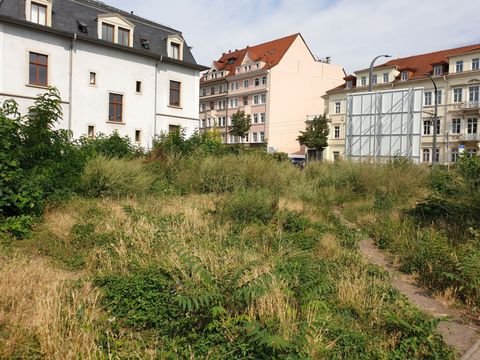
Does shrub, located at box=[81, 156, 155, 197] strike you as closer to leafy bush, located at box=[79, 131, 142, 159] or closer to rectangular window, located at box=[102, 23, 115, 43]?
leafy bush, located at box=[79, 131, 142, 159]

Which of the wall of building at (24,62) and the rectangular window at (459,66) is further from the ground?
the rectangular window at (459,66)

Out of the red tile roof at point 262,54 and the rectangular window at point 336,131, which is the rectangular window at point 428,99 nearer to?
the rectangular window at point 336,131

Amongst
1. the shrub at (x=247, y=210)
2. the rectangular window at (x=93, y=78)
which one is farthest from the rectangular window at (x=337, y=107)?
the shrub at (x=247, y=210)

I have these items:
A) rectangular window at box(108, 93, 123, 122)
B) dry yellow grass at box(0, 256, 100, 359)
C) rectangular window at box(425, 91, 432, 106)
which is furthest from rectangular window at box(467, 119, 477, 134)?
dry yellow grass at box(0, 256, 100, 359)

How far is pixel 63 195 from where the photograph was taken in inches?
358

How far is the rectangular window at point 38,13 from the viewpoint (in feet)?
87.2

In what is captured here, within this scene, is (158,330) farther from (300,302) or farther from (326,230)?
(326,230)

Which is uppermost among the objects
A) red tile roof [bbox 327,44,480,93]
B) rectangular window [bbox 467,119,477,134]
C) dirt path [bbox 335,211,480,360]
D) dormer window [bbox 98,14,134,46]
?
red tile roof [bbox 327,44,480,93]

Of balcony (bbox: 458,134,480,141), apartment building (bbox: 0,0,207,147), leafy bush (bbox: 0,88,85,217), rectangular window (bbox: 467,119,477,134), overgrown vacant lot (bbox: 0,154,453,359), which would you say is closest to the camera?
overgrown vacant lot (bbox: 0,154,453,359)

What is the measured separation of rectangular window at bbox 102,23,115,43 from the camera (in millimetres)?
30628

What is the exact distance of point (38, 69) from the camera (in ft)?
88.0

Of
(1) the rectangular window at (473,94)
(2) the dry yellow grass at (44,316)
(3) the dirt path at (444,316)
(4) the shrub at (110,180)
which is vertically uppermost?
(1) the rectangular window at (473,94)

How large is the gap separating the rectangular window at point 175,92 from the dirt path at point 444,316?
3002 cm

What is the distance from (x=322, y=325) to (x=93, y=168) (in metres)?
8.21
